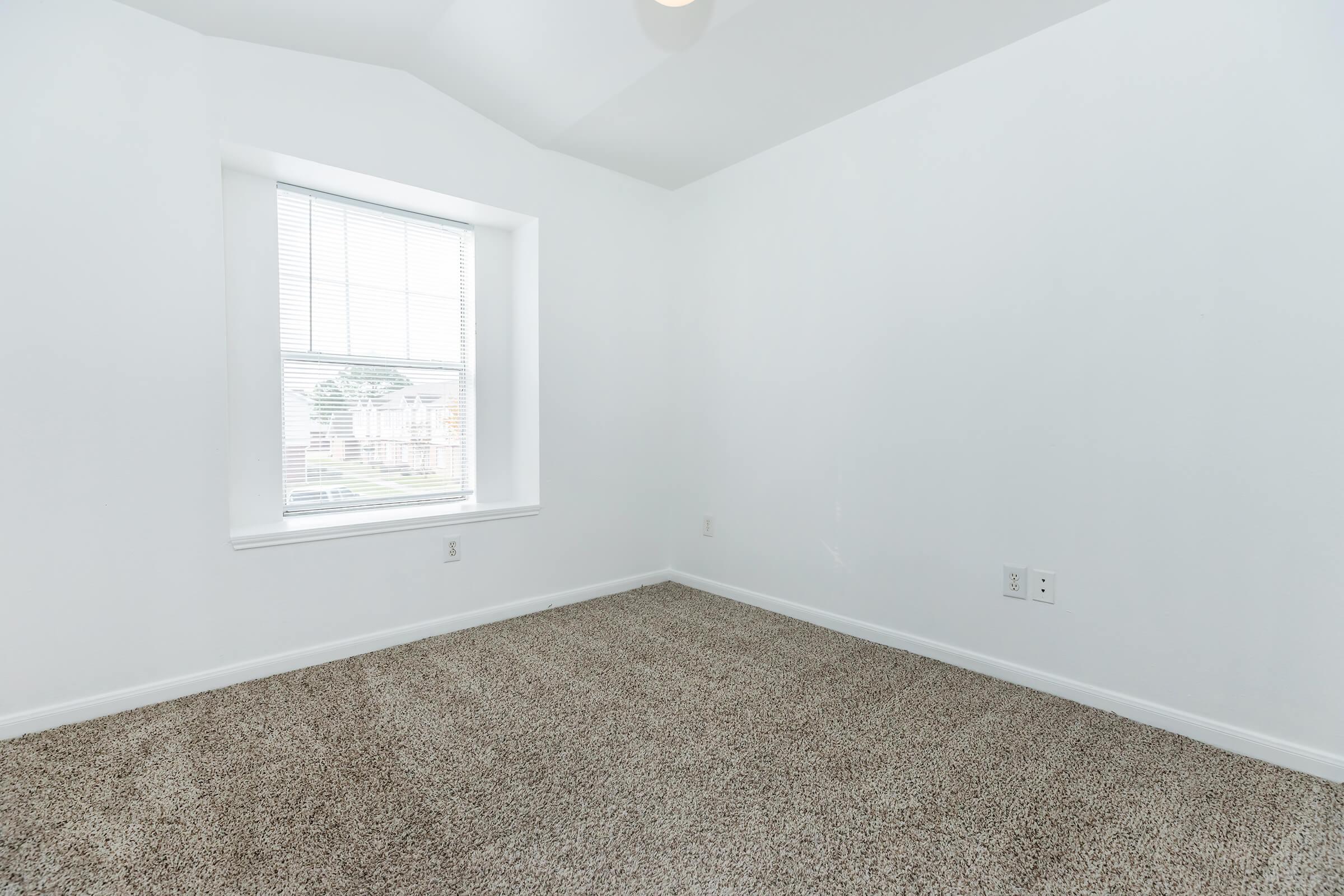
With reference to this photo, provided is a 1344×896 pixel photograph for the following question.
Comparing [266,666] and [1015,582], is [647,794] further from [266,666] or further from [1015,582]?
[266,666]

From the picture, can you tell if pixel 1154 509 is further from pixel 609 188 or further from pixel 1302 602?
pixel 609 188

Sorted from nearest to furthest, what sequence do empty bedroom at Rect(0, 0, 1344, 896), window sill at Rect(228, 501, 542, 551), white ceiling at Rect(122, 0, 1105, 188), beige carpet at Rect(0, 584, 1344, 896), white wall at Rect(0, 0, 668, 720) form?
1. beige carpet at Rect(0, 584, 1344, 896)
2. empty bedroom at Rect(0, 0, 1344, 896)
3. white wall at Rect(0, 0, 668, 720)
4. white ceiling at Rect(122, 0, 1105, 188)
5. window sill at Rect(228, 501, 542, 551)

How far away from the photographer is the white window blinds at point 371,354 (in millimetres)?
2641

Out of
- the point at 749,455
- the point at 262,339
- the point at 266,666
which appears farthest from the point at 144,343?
the point at 749,455

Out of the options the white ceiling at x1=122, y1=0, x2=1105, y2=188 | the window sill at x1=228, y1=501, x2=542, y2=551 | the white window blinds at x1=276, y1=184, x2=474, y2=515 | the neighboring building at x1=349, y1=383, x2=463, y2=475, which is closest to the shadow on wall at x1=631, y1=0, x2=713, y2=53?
the white ceiling at x1=122, y1=0, x2=1105, y2=188

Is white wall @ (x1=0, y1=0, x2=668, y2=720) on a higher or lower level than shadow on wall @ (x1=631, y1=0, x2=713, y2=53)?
lower

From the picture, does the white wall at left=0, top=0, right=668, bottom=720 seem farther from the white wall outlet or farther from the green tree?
the white wall outlet

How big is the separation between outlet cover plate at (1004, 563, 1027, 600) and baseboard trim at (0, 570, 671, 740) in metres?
2.00

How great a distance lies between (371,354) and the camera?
2.84 m

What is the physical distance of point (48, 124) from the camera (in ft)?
6.22

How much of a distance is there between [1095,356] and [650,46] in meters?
1.95

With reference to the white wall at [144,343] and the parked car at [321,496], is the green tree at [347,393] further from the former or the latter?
the white wall at [144,343]

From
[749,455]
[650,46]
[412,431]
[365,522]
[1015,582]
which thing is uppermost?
[650,46]

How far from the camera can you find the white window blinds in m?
2.64
